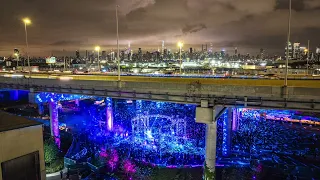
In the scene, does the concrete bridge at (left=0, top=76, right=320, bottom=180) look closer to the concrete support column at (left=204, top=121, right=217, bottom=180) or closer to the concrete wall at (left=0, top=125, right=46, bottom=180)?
the concrete support column at (left=204, top=121, right=217, bottom=180)

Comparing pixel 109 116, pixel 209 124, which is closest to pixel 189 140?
pixel 109 116

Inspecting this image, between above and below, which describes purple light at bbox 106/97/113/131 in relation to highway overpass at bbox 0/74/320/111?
below

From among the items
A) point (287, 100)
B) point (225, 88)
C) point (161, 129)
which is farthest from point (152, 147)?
point (287, 100)

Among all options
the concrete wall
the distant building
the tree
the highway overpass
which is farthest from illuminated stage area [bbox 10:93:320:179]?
the concrete wall

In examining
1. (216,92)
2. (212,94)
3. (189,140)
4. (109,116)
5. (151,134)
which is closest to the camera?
(216,92)

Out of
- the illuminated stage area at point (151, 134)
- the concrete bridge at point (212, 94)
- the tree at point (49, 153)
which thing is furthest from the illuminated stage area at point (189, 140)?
the concrete bridge at point (212, 94)

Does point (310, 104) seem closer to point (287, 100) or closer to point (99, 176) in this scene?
point (287, 100)

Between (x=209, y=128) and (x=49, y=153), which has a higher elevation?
(x=209, y=128)

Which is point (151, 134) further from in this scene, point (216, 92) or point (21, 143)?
point (21, 143)
